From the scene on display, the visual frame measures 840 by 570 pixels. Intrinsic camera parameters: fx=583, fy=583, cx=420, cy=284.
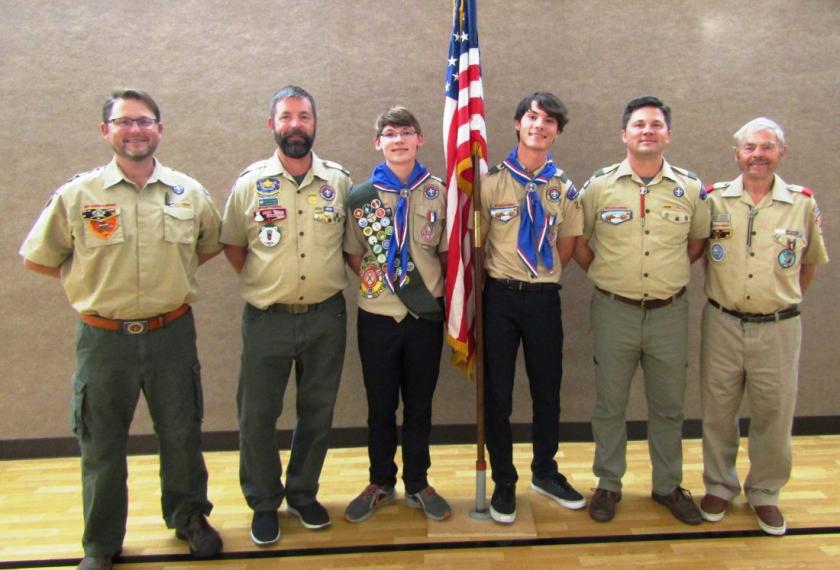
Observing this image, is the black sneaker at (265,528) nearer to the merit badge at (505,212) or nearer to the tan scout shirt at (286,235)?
the tan scout shirt at (286,235)

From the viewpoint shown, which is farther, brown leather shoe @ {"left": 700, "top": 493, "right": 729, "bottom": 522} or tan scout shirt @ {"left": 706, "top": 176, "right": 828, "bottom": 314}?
brown leather shoe @ {"left": 700, "top": 493, "right": 729, "bottom": 522}

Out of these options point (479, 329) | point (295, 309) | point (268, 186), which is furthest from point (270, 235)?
point (479, 329)

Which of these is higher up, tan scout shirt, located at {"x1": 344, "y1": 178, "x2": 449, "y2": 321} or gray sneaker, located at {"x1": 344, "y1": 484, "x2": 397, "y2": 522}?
tan scout shirt, located at {"x1": 344, "y1": 178, "x2": 449, "y2": 321}

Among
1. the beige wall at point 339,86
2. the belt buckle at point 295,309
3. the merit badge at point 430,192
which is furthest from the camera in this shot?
the beige wall at point 339,86

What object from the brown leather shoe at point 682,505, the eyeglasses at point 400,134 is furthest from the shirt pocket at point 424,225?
the brown leather shoe at point 682,505

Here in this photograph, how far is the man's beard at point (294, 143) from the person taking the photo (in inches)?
92.7

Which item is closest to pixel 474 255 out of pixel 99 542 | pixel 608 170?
pixel 608 170

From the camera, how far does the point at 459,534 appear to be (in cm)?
247

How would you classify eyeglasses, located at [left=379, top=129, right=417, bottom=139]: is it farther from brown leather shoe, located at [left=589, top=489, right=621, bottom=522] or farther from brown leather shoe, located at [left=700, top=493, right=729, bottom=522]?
brown leather shoe, located at [left=700, top=493, right=729, bottom=522]

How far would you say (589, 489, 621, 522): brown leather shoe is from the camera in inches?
101

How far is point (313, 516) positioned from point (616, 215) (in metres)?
1.87

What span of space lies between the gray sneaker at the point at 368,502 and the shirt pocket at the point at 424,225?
1157 mm

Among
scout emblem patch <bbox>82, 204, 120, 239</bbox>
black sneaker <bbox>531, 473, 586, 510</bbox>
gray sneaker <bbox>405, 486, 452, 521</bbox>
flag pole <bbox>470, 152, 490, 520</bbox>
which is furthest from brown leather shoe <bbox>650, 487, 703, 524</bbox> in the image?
scout emblem patch <bbox>82, 204, 120, 239</bbox>

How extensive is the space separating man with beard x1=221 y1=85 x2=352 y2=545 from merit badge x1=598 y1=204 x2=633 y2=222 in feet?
3.74
